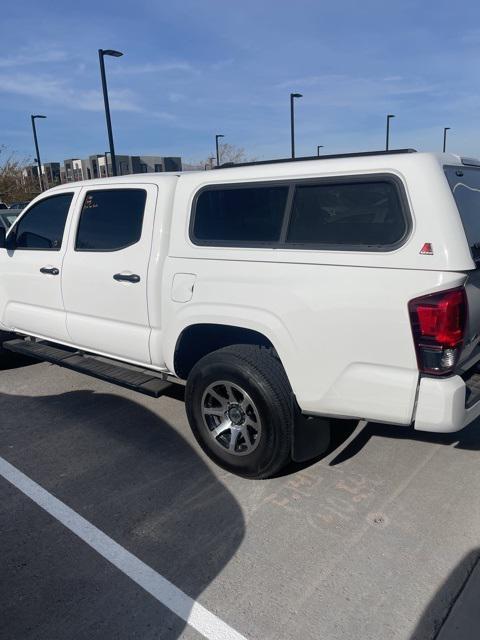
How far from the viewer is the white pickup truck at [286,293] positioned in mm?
2605

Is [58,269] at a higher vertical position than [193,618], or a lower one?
higher

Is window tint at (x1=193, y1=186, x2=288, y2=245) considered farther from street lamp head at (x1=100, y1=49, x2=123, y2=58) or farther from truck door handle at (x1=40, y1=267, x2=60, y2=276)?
street lamp head at (x1=100, y1=49, x2=123, y2=58)

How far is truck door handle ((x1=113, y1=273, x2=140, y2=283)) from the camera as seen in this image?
149 inches

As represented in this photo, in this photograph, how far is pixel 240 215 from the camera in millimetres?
3350

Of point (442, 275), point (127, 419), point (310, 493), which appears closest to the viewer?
point (442, 275)

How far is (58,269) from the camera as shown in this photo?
14.8 feet

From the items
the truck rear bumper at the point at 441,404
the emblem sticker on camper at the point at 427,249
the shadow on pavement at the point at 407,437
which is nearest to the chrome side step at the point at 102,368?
the shadow on pavement at the point at 407,437

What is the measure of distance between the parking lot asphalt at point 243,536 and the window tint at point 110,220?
151 centimetres

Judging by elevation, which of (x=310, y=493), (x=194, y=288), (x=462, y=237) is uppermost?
(x=462, y=237)

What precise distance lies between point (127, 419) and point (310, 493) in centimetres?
184

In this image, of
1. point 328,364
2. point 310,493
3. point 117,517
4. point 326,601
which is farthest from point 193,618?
point 328,364

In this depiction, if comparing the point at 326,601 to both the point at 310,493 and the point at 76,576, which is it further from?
the point at 76,576

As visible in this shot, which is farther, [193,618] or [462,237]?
[462,237]

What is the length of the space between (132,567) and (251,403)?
1129 millimetres
